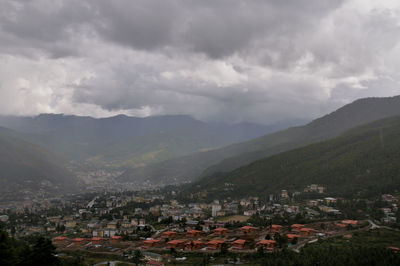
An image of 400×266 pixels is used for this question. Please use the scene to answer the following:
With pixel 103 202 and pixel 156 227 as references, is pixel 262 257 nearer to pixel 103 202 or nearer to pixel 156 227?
pixel 156 227

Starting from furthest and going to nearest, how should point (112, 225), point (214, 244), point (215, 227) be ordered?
1. point (112, 225)
2. point (215, 227)
3. point (214, 244)

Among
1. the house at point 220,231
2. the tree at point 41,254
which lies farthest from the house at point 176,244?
the tree at point 41,254

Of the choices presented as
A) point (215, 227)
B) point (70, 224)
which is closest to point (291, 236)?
point (215, 227)

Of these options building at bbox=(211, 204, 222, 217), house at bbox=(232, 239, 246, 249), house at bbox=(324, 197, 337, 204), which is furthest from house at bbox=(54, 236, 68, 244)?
house at bbox=(324, 197, 337, 204)

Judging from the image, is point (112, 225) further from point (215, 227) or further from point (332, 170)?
point (332, 170)

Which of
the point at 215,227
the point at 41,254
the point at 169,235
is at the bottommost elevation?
the point at 169,235

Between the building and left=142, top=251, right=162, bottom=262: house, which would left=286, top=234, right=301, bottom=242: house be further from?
the building

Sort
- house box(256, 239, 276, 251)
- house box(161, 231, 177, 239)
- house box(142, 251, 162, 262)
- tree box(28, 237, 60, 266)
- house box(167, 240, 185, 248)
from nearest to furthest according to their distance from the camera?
tree box(28, 237, 60, 266), house box(142, 251, 162, 262), house box(256, 239, 276, 251), house box(167, 240, 185, 248), house box(161, 231, 177, 239)

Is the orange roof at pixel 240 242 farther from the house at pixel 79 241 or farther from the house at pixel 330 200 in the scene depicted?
the house at pixel 330 200
